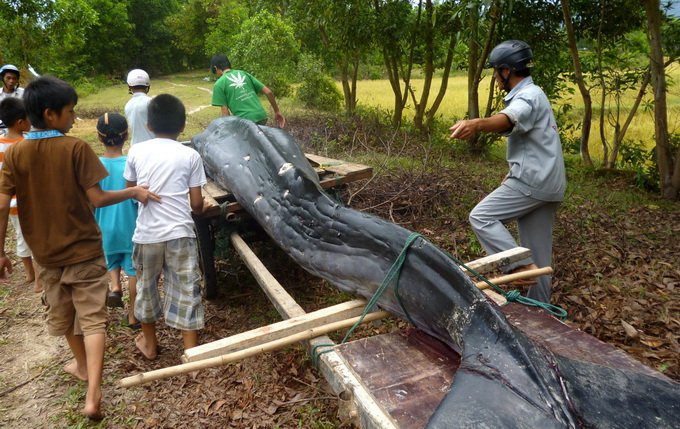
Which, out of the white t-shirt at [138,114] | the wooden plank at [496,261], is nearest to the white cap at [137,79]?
the white t-shirt at [138,114]

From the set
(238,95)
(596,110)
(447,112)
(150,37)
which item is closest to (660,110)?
(238,95)

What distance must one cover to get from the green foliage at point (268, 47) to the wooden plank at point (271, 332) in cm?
1190

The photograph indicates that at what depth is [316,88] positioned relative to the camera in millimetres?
13719

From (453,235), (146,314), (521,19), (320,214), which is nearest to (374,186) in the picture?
(453,235)

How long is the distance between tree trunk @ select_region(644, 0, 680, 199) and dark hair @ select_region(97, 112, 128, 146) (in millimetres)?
5215

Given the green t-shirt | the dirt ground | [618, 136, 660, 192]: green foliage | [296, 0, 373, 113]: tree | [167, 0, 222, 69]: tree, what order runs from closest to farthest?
the dirt ground → the green t-shirt → [618, 136, 660, 192]: green foliage → [296, 0, 373, 113]: tree → [167, 0, 222, 69]: tree

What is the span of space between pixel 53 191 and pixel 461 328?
2.08 metres

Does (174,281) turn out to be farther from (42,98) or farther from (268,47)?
(268,47)

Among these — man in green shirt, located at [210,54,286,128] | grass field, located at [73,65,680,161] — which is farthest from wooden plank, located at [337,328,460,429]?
grass field, located at [73,65,680,161]

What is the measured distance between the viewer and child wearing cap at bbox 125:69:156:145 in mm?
4000

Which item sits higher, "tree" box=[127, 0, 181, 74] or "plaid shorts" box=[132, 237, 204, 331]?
"tree" box=[127, 0, 181, 74]

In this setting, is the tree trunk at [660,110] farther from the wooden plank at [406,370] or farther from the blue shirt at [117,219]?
the blue shirt at [117,219]

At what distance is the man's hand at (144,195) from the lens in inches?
99.6

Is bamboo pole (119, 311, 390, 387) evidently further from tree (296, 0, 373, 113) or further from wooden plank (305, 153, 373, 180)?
tree (296, 0, 373, 113)
